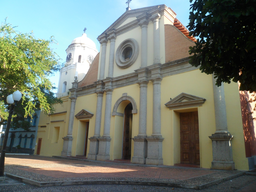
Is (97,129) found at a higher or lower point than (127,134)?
higher

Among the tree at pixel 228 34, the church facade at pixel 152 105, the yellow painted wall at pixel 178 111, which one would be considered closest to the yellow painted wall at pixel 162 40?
the church facade at pixel 152 105

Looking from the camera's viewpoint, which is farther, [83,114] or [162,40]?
[83,114]

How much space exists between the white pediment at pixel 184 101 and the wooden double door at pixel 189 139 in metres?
1.00

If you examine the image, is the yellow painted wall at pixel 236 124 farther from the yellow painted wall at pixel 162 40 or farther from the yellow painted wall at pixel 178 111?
the yellow painted wall at pixel 162 40

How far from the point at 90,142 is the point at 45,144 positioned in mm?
8247

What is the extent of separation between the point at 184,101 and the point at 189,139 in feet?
7.53

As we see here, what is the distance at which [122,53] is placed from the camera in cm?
1686

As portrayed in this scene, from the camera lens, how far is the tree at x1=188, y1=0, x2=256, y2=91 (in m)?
3.98

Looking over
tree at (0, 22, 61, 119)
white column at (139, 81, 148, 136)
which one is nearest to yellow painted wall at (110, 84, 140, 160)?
white column at (139, 81, 148, 136)

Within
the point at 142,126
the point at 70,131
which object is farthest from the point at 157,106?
the point at 70,131

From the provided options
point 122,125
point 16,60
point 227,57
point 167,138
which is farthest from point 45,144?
point 227,57

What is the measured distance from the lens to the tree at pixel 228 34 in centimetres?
398

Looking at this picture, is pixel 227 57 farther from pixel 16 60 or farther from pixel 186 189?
pixel 16 60

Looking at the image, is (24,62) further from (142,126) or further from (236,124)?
(236,124)
